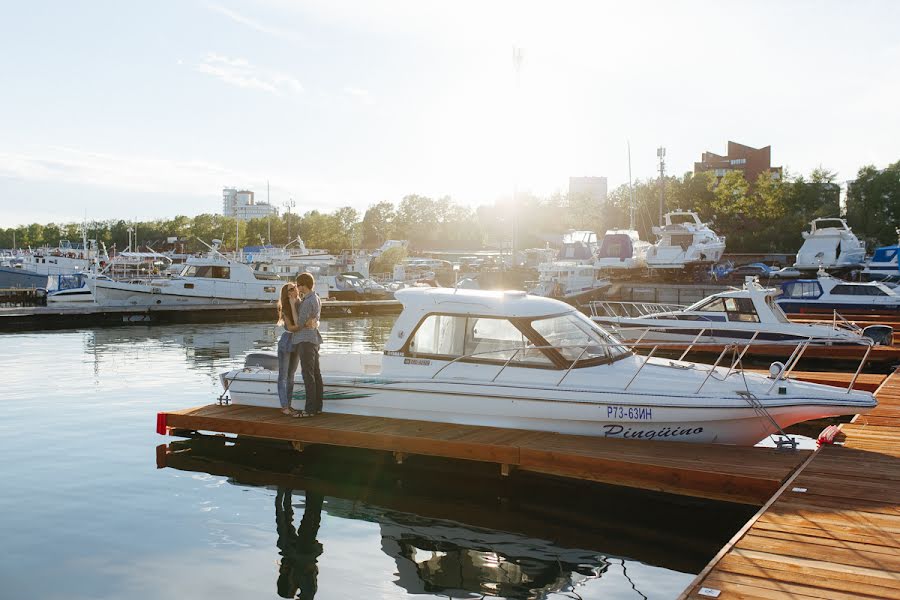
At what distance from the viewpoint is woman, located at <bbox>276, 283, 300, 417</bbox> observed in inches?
424

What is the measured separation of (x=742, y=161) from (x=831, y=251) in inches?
2443

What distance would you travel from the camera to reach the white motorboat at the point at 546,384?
31.3 ft

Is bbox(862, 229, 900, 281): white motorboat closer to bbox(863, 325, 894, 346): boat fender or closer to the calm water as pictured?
bbox(863, 325, 894, 346): boat fender

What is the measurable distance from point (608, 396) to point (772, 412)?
2.05 metres

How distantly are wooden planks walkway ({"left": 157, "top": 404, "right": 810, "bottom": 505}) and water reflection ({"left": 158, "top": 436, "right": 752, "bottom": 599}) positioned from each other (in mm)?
619

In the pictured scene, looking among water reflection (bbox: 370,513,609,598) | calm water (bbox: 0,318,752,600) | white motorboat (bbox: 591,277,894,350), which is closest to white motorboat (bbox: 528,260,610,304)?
white motorboat (bbox: 591,277,894,350)

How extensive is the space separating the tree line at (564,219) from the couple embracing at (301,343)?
23.4m

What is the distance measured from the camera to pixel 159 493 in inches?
401

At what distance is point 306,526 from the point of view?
9125 millimetres

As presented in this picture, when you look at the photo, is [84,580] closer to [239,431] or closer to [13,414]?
[239,431]

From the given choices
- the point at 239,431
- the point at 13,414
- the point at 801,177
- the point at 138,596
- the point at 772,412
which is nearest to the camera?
the point at 138,596

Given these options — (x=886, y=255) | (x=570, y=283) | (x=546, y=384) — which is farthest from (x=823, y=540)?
(x=886, y=255)

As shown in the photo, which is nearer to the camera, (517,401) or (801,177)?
(517,401)

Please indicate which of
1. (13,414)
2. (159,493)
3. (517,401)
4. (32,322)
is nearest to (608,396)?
(517,401)
